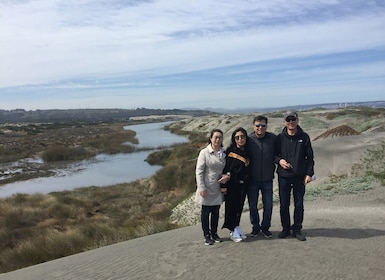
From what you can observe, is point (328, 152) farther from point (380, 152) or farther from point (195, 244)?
point (195, 244)

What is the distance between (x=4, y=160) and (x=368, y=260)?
128 feet

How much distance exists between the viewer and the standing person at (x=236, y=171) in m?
6.50

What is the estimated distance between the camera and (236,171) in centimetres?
650

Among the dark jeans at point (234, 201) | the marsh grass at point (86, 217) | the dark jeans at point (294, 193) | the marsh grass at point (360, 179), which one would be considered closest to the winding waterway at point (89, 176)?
the marsh grass at point (86, 217)

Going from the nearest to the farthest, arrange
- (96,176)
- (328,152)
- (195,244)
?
(195,244) < (328,152) < (96,176)

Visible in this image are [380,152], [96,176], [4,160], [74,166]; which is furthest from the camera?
[4,160]

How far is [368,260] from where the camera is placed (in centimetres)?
592

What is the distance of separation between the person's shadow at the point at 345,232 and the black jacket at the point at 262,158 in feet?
5.14

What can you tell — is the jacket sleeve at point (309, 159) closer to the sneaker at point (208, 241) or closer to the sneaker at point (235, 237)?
the sneaker at point (235, 237)

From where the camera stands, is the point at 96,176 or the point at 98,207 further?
the point at 96,176

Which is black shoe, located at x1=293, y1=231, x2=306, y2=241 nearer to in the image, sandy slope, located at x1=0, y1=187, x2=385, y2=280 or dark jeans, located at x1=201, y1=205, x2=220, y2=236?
sandy slope, located at x1=0, y1=187, x2=385, y2=280

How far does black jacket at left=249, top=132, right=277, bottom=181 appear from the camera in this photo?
6598 millimetres

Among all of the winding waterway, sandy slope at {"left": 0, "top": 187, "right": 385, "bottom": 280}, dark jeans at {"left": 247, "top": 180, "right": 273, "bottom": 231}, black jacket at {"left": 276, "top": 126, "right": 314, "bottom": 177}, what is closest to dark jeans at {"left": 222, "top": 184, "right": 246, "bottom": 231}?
dark jeans at {"left": 247, "top": 180, "right": 273, "bottom": 231}

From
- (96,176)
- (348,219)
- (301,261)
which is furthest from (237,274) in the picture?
(96,176)
